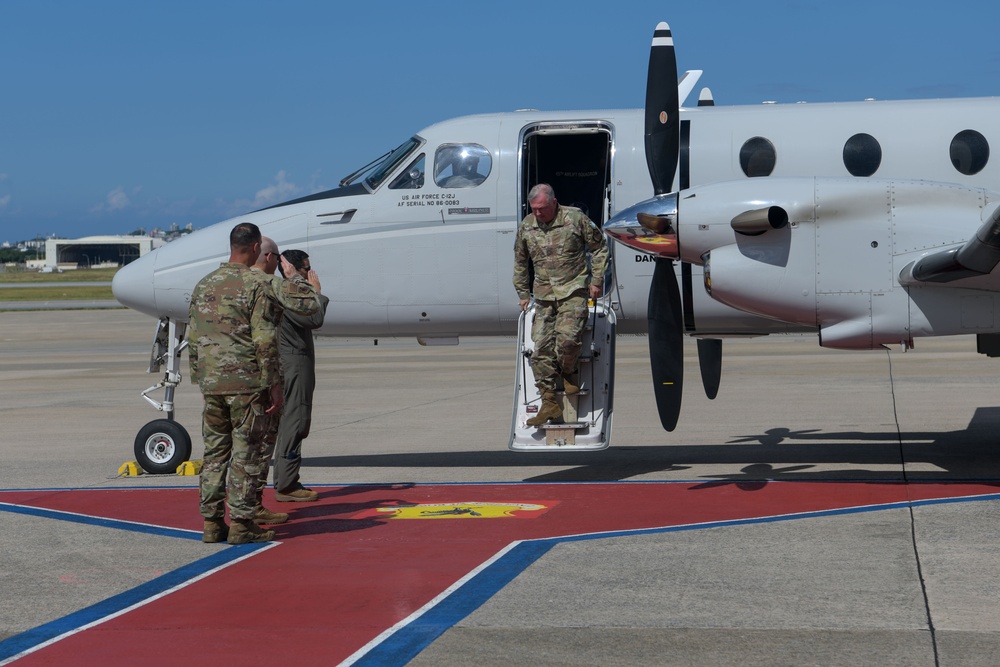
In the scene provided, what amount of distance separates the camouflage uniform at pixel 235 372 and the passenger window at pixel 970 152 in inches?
240

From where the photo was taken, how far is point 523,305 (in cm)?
1019

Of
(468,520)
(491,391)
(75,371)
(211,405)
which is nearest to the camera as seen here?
(211,405)

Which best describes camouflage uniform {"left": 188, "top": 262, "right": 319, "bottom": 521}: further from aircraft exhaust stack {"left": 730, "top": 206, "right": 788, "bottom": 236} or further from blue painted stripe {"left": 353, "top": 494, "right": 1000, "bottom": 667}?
aircraft exhaust stack {"left": 730, "top": 206, "right": 788, "bottom": 236}

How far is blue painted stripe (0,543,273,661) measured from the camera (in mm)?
5973

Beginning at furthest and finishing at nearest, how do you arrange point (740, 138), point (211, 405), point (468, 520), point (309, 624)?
1. point (740, 138)
2. point (468, 520)
3. point (211, 405)
4. point (309, 624)

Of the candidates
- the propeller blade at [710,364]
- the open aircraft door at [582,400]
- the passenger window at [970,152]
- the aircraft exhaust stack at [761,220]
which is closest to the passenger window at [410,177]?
the open aircraft door at [582,400]

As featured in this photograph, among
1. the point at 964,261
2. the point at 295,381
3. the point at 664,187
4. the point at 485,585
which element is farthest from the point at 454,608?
the point at 664,187

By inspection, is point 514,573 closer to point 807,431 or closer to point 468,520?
point 468,520

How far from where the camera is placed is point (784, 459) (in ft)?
38.3

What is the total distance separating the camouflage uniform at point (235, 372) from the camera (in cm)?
795

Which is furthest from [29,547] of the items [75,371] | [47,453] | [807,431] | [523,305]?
[75,371]

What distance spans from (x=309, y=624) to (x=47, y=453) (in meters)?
8.42

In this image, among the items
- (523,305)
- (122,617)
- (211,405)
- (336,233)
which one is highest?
(336,233)

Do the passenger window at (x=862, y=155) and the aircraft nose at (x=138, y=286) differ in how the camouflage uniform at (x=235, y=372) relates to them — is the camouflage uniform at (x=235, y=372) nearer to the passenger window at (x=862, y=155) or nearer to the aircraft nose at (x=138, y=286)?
the aircraft nose at (x=138, y=286)
